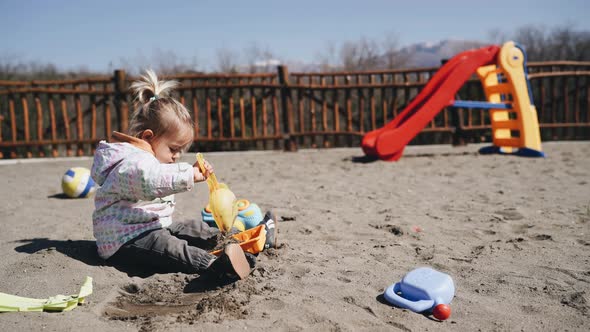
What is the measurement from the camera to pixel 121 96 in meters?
9.47

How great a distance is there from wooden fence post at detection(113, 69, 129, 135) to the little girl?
6842 millimetres

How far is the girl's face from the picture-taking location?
290cm

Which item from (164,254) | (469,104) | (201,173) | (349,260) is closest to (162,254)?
(164,254)

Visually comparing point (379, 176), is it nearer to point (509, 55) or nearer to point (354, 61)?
point (509, 55)

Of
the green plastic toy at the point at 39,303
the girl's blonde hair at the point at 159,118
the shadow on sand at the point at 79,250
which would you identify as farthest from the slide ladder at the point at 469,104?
the green plastic toy at the point at 39,303

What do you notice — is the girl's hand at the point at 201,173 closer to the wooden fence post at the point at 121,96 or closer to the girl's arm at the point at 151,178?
the girl's arm at the point at 151,178

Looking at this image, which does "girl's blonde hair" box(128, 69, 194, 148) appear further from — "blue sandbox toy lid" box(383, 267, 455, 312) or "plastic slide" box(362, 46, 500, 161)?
"plastic slide" box(362, 46, 500, 161)

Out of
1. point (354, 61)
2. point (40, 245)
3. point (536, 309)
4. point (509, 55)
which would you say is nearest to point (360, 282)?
point (536, 309)

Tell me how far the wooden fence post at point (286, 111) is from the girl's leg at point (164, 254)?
7114 millimetres

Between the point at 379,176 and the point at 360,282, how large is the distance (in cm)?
380

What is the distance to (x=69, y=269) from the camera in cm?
277

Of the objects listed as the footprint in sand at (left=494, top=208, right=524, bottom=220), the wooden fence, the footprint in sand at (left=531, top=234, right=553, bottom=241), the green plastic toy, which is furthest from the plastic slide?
the green plastic toy

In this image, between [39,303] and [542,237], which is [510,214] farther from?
[39,303]

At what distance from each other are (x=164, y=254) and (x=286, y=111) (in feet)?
23.9
